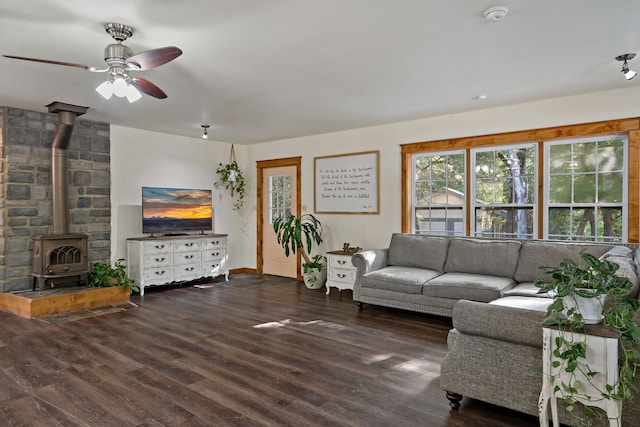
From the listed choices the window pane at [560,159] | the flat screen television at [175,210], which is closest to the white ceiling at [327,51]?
the window pane at [560,159]

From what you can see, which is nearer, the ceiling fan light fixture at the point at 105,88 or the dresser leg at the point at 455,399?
the dresser leg at the point at 455,399

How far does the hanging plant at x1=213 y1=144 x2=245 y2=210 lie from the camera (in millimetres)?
7324

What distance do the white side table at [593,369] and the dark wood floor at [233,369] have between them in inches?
16.2

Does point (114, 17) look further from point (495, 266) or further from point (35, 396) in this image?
point (495, 266)

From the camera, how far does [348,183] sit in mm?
6273

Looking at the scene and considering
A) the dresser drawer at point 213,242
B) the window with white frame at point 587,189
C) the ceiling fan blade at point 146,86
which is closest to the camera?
the ceiling fan blade at point 146,86

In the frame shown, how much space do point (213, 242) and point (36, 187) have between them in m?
2.55

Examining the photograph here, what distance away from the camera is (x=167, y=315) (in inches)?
184

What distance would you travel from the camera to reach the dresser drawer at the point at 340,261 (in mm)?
5594

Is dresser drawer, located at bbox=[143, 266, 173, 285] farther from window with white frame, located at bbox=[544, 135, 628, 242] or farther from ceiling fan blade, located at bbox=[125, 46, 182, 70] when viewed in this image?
window with white frame, located at bbox=[544, 135, 628, 242]

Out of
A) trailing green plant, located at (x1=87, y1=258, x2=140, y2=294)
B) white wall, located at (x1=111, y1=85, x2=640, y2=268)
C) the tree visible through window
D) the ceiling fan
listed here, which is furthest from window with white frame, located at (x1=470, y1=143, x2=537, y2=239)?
trailing green plant, located at (x1=87, y1=258, x2=140, y2=294)

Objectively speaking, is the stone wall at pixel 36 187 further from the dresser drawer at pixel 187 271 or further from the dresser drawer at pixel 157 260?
the dresser drawer at pixel 187 271

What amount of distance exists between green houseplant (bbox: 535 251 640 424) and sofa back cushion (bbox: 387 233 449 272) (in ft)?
9.54

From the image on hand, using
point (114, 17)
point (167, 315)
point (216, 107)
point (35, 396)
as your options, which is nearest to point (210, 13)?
point (114, 17)
